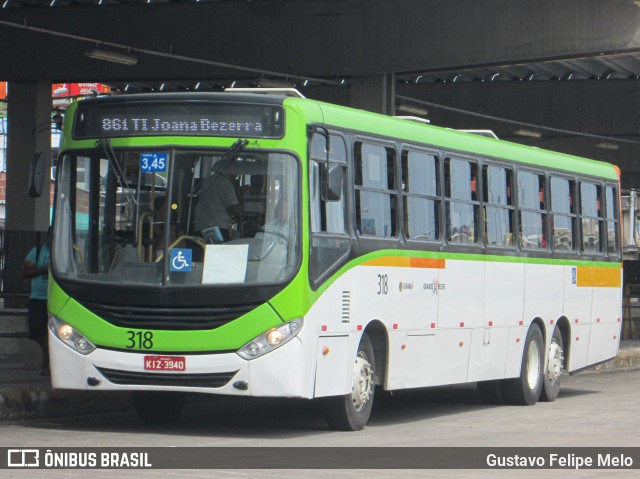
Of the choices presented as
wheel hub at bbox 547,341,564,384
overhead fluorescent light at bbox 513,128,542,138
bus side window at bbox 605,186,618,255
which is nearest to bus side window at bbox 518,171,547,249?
wheel hub at bbox 547,341,564,384

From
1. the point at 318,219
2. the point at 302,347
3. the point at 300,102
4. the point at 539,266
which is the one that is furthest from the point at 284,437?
the point at 539,266

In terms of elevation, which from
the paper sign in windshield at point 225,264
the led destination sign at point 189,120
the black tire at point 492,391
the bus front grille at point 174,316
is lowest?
the black tire at point 492,391

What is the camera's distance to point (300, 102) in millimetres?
13812

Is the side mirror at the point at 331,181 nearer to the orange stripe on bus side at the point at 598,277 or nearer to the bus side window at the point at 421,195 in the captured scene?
the bus side window at the point at 421,195

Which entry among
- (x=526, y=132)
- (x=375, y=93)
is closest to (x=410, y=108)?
(x=526, y=132)

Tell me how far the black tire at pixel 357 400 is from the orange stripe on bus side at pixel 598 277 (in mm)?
6739

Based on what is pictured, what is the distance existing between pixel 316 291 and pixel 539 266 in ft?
21.0

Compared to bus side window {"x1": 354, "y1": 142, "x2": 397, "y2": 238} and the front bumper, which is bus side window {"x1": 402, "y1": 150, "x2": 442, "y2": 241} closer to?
bus side window {"x1": 354, "y1": 142, "x2": 397, "y2": 238}

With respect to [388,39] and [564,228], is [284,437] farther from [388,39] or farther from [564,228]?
[388,39]

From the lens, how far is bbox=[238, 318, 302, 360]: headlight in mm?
13227

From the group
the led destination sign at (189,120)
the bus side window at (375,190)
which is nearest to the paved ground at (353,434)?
the bus side window at (375,190)

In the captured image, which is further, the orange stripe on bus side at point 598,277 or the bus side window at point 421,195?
the orange stripe on bus side at point 598,277

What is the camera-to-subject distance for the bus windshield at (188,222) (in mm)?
13406

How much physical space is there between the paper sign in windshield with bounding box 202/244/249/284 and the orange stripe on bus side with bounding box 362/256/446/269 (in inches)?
64.1
